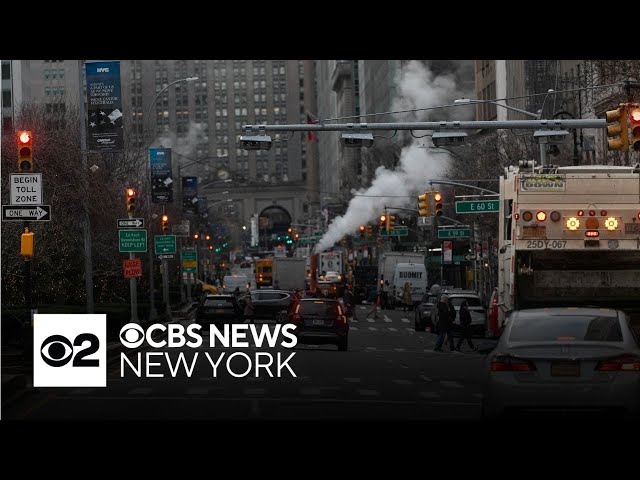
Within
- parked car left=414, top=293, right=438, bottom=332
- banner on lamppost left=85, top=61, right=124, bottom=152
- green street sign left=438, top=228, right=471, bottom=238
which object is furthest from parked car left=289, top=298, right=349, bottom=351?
green street sign left=438, top=228, right=471, bottom=238

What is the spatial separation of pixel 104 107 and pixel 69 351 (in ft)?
24.9

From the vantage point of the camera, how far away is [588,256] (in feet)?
82.2

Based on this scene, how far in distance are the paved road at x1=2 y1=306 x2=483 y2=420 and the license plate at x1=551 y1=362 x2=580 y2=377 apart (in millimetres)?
4442

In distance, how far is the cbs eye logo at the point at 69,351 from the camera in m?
26.6

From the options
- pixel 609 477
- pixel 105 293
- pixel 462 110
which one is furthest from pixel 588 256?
pixel 462 110

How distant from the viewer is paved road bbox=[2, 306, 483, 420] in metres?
19.5

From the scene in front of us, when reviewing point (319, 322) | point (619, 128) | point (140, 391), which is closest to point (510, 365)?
point (140, 391)

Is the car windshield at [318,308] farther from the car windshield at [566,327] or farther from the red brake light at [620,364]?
the red brake light at [620,364]

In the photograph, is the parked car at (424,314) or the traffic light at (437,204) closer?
the parked car at (424,314)

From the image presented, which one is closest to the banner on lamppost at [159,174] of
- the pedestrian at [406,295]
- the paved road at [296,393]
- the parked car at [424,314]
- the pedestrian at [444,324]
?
the parked car at [424,314]

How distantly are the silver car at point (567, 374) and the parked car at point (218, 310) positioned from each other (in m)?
37.2

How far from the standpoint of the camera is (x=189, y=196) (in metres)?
71.2
